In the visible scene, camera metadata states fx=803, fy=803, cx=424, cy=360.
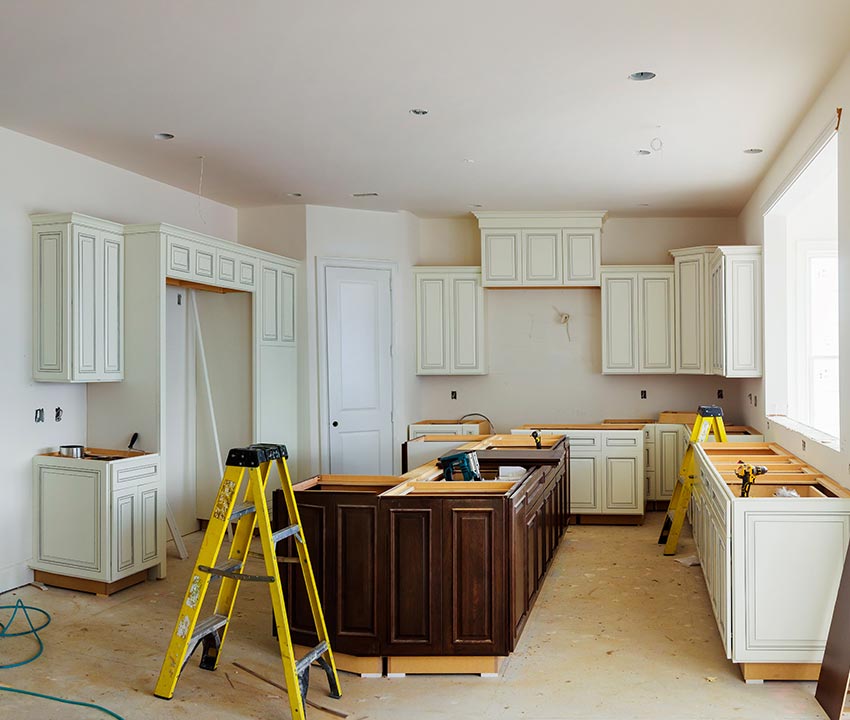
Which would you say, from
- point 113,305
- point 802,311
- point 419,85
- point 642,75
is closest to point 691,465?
point 802,311

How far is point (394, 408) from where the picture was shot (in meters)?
7.71

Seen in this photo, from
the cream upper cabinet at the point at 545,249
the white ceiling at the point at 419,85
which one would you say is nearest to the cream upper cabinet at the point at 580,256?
the cream upper cabinet at the point at 545,249

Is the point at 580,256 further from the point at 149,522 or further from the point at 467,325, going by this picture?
the point at 149,522

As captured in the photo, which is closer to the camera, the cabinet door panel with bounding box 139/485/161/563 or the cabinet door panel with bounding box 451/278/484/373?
the cabinet door panel with bounding box 139/485/161/563

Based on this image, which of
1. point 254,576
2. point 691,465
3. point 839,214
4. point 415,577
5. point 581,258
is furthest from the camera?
point 581,258

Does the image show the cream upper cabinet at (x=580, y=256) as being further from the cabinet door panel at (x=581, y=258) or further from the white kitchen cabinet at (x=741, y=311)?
the white kitchen cabinet at (x=741, y=311)

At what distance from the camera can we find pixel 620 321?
778 cm

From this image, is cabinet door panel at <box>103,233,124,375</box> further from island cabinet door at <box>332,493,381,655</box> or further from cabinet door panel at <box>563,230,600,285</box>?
cabinet door panel at <box>563,230,600,285</box>

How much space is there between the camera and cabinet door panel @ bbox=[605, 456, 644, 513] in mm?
7062

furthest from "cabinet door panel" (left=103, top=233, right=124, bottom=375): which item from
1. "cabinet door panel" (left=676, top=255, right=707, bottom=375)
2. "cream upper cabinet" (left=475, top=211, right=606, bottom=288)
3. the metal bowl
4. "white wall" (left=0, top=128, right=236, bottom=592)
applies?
"cabinet door panel" (left=676, top=255, right=707, bottom=375)

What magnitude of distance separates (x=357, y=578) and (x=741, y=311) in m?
4.17

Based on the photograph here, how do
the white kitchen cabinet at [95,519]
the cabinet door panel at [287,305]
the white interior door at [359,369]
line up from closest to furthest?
the white kitchen cabinet at [95,519] < the cabinet door panel at [287,305] < the white interior door at [359,369]

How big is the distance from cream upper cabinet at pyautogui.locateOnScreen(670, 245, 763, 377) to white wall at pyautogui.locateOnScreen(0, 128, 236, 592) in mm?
4550

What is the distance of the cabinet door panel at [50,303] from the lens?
16.7 ft
